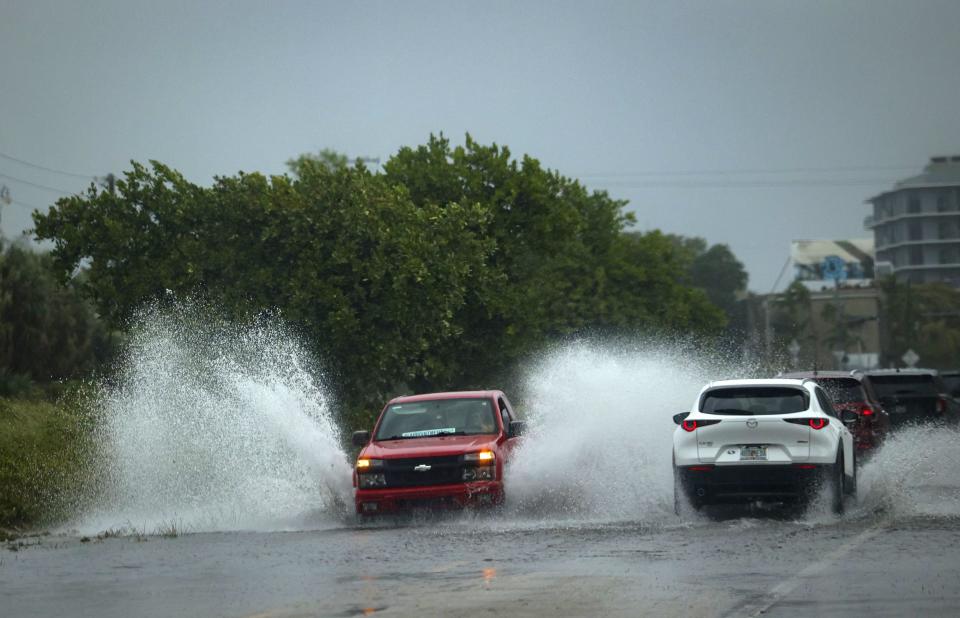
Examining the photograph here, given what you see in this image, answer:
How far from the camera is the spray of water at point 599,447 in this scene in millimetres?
19625

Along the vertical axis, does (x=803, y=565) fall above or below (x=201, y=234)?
below

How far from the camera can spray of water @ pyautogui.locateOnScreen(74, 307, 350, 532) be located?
21.1 meters

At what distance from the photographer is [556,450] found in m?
21.0

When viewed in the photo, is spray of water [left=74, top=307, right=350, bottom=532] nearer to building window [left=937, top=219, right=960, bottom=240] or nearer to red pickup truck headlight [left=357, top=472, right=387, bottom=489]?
red pickup truck headlight [left=357, top=472, right=387, bottom=489]

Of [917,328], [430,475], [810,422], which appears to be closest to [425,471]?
[430,475]

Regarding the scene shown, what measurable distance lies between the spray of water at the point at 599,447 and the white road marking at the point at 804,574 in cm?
327

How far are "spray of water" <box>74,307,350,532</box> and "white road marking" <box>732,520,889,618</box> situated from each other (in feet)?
23.4

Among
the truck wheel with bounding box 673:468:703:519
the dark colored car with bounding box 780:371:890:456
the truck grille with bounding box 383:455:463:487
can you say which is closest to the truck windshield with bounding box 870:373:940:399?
the dark colored car with bounding box 780:371:890:456

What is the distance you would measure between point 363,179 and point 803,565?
2996cm

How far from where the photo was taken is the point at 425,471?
18.7 metres

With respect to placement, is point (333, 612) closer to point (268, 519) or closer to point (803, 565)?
point (803, 565)

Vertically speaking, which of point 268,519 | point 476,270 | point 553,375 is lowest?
point 268,519

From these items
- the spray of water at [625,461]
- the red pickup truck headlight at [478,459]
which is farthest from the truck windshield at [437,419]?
the red pickup truck headlight at [478,459]

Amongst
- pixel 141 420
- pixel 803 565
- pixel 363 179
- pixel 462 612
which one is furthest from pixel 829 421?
pixel 363 179
